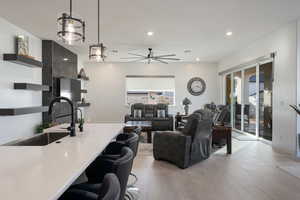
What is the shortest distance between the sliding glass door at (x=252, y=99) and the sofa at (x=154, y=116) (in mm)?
2450

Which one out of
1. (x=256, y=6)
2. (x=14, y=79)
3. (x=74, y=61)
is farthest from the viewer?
(x=74, y=61)

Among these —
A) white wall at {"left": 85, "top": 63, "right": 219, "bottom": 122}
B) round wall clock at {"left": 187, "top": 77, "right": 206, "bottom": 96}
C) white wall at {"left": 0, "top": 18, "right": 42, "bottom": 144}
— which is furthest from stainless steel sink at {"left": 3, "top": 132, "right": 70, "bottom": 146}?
round wall clock at {"left": 187, "top": 77, "right": 206, "bottom": 96}

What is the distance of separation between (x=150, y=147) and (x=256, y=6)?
3655 millimetres

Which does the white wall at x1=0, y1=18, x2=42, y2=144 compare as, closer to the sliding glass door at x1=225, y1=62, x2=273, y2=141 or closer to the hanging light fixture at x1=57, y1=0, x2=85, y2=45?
the hanging light fixture at x1=57, y1=0, x2=85, y2=45

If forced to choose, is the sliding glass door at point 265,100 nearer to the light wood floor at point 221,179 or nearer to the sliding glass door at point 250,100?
the sliding glass door at point 250,100

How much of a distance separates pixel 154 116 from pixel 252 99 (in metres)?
3.12

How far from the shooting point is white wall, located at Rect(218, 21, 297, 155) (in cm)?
424

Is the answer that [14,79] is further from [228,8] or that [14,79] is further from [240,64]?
[240,64]

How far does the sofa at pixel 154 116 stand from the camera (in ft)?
20.1

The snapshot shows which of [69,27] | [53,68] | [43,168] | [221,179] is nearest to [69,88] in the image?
[53,68]

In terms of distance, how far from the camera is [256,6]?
11.5ft

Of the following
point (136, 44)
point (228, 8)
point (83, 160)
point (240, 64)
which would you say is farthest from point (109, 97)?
point (83, 160)

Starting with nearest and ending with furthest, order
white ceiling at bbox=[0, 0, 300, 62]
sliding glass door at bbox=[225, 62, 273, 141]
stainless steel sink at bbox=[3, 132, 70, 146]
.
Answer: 1. stainless steel sink at bbox=[3, 132, 70, 146]
2. white ceiling at bbox=[0, 0, 300, 62]
3. sliding glass door at bbox=[225, 62, 273, 141]

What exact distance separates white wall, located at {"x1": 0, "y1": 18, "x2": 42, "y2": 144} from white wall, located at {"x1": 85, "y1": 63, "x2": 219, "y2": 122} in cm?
349
